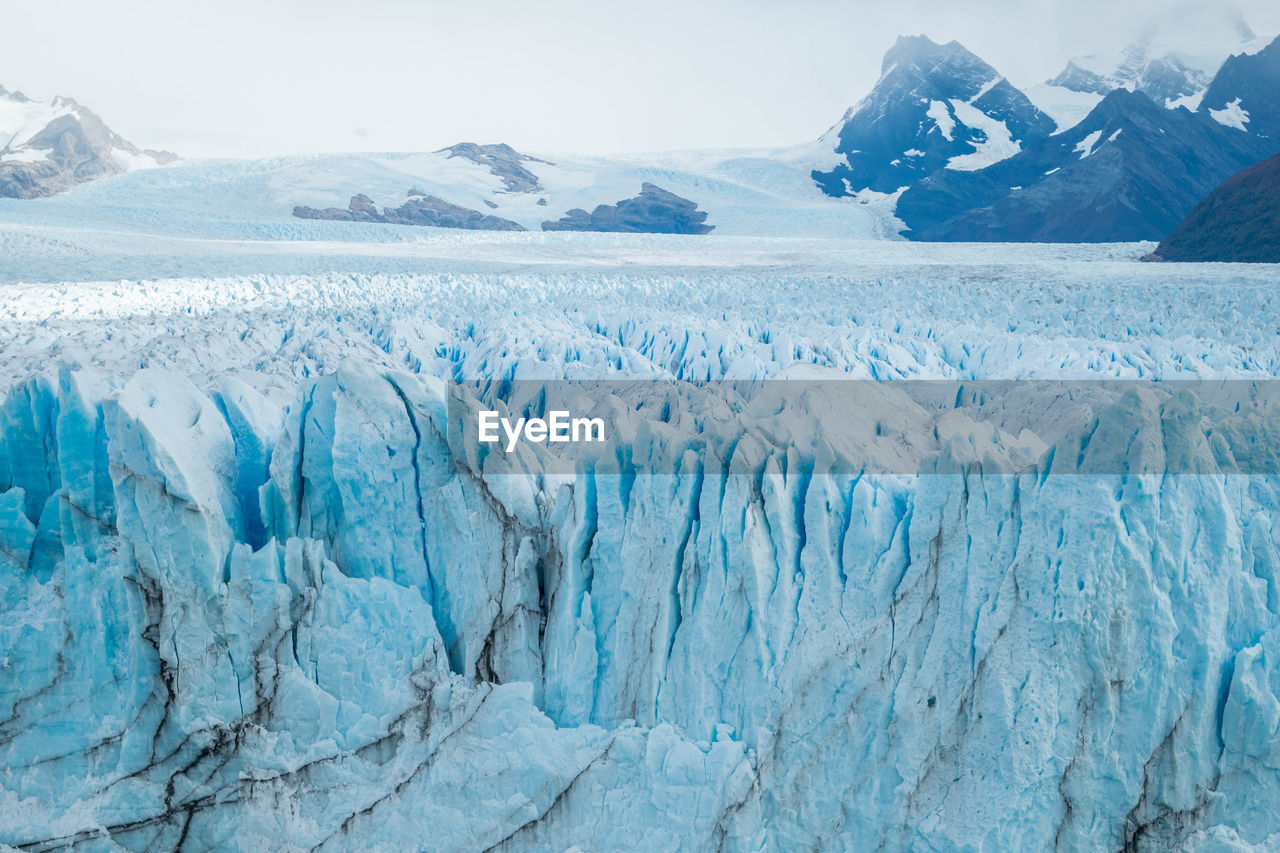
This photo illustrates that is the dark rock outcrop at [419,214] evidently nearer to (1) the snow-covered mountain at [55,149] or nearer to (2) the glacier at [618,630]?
(1) the snow-covered mountain at [55,149]

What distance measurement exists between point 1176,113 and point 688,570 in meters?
41.0

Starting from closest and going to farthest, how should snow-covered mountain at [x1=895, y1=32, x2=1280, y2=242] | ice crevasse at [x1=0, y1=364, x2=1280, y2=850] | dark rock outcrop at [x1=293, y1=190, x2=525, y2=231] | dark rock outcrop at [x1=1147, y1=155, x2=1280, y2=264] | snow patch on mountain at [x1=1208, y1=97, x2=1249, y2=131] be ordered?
ice crevasse at [x1=0, y1=364, x2=1280, y2=850] → dark rock outcrop at [x1=1147, y1=155, x2=1280, y2=264] → dark rock outcrop at [x1=293, y1=190, x2=525, y2=231] → snow-covered mountain at [x1=895, y1=32, x2=1280, y2=242] → snow patch on mountain at [x1=1208, y1=97, x2=1249, y2=131]

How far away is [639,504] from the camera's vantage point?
14.6 ft

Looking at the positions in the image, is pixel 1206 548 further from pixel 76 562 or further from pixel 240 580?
pixel 76 562

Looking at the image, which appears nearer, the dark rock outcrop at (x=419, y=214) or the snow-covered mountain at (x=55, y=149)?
the dark rock outcrop at (x=419, y=214)

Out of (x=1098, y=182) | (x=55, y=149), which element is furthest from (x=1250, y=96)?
(x=55, y=149)

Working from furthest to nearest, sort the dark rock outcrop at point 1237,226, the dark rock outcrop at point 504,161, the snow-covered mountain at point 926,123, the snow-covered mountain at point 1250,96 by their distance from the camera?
the snow-covered mountain at point 926,123 < the snow-covered mountain at point 1250,96 < the dark rock outcrop at point 504,161 < the dark rock outcrop at point 1237,226

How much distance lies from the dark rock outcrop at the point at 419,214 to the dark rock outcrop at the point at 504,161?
5068mm

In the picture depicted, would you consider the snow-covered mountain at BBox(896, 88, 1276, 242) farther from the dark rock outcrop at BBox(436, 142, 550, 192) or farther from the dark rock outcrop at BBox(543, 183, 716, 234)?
the dark rock outcrop at BBox(436, 142, 550, 192)

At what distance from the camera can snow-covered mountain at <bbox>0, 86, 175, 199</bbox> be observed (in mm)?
31469

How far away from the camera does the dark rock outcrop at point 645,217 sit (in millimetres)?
32656

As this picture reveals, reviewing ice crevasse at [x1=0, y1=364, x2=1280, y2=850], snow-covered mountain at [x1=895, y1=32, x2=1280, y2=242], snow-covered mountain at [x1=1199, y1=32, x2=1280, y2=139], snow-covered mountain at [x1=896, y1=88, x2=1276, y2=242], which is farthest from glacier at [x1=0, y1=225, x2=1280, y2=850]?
snow-covered mountain at [x1=1199, y1=32, x2=1280, y2=139]

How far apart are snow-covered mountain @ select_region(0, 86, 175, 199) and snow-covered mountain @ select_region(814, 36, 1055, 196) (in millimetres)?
31091

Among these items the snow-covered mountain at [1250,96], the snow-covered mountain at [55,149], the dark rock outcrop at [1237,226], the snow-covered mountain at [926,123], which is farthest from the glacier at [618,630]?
the snow-covered mountain at [1250,96]
